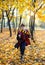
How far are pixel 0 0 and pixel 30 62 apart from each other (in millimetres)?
6840

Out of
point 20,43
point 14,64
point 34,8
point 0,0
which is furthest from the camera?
point 34,8

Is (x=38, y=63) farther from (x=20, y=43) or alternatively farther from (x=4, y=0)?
(x=4, y=0)

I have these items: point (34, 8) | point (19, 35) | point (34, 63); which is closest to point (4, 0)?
point (34, 8)

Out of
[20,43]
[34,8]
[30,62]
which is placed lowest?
[30,62]

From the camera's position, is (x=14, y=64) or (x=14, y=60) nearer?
(x=14, y=64)

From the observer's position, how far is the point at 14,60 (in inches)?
446

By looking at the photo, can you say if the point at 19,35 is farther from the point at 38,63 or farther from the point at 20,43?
the point at 38,63

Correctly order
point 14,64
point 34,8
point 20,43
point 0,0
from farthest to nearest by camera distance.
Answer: point 34,8 < point 0,0 < point 20,43 < point 14,64

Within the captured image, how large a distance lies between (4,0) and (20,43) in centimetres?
629

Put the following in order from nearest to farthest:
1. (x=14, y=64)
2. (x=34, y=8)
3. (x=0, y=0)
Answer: (x=14, y=64)
(x=0, y=0)
(x=34, y=8)

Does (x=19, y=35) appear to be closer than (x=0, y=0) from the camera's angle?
Yes

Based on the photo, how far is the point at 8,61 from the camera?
11.0m

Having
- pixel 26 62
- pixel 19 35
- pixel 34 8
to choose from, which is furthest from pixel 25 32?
pixel 34 8

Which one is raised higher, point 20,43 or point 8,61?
point 20,43
